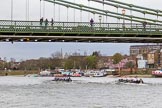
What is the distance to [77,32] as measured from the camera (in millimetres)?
76938

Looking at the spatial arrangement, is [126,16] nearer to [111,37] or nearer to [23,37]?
[111,37]

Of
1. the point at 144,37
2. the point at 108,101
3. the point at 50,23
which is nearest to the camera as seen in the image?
the point at 108,101

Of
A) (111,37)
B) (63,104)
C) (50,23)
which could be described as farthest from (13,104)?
(111,37)

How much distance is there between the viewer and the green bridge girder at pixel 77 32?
246ft

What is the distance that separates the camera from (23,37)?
77562mm

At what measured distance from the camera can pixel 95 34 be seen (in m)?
78.4

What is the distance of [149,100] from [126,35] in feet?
77.0

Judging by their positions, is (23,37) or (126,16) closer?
(23,37)

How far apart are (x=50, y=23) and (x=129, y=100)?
21.8 m

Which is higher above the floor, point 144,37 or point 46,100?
point 144,37

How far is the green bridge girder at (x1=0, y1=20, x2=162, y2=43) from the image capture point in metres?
75.1

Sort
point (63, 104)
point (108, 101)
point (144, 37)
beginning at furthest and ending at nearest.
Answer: point (144, 37)
point (108, 101)
point (63, 104)

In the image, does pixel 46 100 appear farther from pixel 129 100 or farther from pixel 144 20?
pixel 144 20

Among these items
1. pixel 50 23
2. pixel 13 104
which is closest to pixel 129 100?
pixel 13 104
